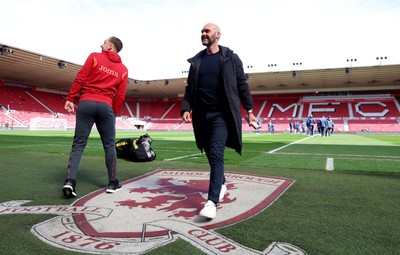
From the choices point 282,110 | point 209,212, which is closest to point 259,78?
point 282,110

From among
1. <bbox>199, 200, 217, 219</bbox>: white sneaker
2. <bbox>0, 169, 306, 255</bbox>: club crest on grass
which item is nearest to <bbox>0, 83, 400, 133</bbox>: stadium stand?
<bbox>0, 169, 306, 255</bbox>: club crest on grass

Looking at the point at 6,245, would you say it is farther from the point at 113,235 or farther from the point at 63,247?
the point at 113,235

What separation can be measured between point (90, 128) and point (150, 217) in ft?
4.92

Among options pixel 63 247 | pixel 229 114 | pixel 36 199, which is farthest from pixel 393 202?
pixel 36 199

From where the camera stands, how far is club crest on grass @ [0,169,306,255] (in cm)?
203

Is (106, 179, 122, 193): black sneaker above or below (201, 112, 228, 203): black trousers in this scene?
below

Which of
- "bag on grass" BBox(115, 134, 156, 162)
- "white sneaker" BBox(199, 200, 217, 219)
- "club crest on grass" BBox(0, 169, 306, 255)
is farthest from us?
"bag on grass" BBox(115, 134, 156, 162)

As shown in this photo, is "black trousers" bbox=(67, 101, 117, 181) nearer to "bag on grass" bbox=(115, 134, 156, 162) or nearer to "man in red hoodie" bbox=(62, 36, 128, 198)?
"man in red hoodie" bbox=(62, 36, 128, 198)

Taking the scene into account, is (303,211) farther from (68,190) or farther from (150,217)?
(68,190)

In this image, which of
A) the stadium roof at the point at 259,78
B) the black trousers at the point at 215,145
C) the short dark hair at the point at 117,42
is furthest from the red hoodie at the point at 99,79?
the stadium roof at the point at 259,78

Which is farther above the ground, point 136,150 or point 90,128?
point 90,128

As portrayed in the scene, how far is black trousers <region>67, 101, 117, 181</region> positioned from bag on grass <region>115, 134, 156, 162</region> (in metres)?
2.69

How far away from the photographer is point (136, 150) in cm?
648

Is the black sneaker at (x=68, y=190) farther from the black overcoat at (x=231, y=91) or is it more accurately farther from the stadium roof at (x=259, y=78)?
the stadium roof at (x=259, y=78)
